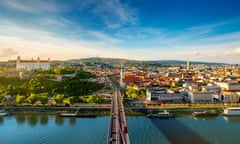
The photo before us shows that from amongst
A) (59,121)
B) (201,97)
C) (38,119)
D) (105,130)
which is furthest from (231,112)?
(38,119)

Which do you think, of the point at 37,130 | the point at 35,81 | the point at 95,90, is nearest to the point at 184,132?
the point at 37,130

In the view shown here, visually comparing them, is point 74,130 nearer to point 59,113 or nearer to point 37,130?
point 37,130

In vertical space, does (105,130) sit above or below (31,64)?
below

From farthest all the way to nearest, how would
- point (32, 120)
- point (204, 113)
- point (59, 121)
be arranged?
point (204, 113), point (32, 120), point (59, 121)

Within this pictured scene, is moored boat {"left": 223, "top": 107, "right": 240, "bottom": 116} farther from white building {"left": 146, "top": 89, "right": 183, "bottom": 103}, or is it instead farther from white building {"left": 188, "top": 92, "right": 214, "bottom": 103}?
white building {"left": 146, "top": 89, "right": 183, "bottom": 103}

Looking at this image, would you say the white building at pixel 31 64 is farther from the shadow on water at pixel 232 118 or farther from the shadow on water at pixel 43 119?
the shadow on water at pixel 232 118

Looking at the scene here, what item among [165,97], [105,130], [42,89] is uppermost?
[42,89]

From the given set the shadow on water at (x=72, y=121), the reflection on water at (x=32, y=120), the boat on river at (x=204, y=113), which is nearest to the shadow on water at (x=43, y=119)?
the reflection on water at (x=32, y=120)

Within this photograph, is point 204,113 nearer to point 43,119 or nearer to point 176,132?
point 176,132
